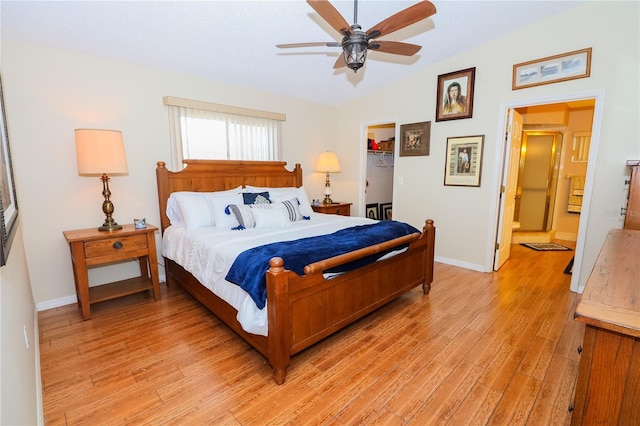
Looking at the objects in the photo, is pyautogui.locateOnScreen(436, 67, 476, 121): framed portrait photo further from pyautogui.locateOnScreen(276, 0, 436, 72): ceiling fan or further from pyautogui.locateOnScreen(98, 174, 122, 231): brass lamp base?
pyautogui.locateOnScreen(98, 174, 122, 231): brass lamp base

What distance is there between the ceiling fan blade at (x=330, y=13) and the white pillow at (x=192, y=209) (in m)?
2.02

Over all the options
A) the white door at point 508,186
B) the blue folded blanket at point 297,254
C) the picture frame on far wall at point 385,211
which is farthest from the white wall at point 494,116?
the blue folded blanket at point 297,254

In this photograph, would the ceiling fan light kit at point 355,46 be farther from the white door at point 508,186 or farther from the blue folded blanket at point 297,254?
the white door at point 508,186

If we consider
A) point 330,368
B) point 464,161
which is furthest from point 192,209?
point 464,161

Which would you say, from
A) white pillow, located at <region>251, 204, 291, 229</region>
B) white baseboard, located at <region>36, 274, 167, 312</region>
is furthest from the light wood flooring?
white pillow, located at <region>251, 204, 291, 229</region>

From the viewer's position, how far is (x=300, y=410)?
5.44ft

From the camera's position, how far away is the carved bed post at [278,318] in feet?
5.70

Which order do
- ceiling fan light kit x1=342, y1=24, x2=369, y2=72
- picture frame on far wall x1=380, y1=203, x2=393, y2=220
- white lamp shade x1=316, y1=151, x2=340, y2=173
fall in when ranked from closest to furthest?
ceiling fan light kit x1=342, y1=24, x2=369, y2=72
white lamp shade x1=316, y1=151, x2=340, y2=173
picture frame on far wall x1=380, y1=203, x2=393, y2=220

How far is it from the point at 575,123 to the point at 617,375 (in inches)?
235

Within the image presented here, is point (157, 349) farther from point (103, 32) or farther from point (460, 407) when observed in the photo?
point (103, 32)

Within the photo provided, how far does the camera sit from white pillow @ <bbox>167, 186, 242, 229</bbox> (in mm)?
3010

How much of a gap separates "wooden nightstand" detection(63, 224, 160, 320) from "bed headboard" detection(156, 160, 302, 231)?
1.78 feet

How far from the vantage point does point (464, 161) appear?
3855 millimetres

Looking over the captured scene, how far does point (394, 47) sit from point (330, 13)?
671 mm
